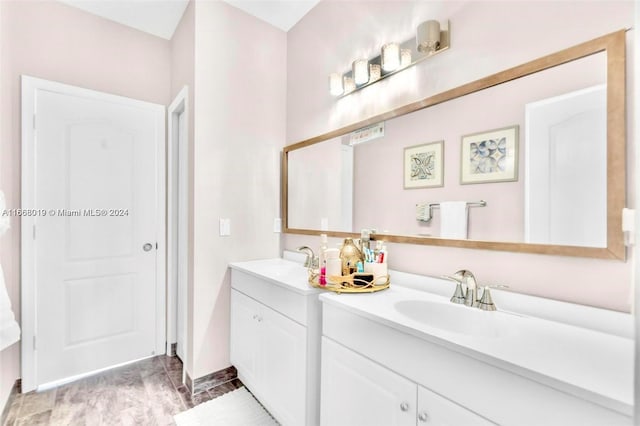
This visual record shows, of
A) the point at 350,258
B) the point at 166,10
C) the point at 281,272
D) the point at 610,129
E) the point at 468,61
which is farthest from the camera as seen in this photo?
the point at 166,10

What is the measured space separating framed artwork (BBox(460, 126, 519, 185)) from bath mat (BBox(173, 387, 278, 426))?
1.68 meters

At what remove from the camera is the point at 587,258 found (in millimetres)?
980

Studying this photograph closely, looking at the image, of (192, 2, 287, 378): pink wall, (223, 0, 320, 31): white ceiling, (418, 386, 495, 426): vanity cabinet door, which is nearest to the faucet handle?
(418, 386, 495, 426): vanity cabinet door

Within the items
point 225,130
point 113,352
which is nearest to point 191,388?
point 113,352

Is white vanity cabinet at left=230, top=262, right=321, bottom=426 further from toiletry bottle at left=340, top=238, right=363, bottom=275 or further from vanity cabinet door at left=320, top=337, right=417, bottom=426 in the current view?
toiletry bottle at left=340, top=238, right=363, bottom=275

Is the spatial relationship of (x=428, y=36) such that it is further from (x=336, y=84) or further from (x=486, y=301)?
(x=486, y=301)

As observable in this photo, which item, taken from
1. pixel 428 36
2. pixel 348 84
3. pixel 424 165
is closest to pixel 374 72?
pixel 348 84

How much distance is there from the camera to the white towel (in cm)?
130

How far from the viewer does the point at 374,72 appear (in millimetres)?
1708

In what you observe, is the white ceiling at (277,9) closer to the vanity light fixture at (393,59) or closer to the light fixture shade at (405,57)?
the vanity light fixture at (393,59)

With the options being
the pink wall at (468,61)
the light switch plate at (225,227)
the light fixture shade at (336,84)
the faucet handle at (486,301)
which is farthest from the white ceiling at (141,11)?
the faucet handle at (486,301)

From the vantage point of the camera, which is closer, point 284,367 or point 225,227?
point 284,367

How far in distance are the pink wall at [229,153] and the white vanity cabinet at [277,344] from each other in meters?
0.15

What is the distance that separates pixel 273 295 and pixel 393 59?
55.7 inches
